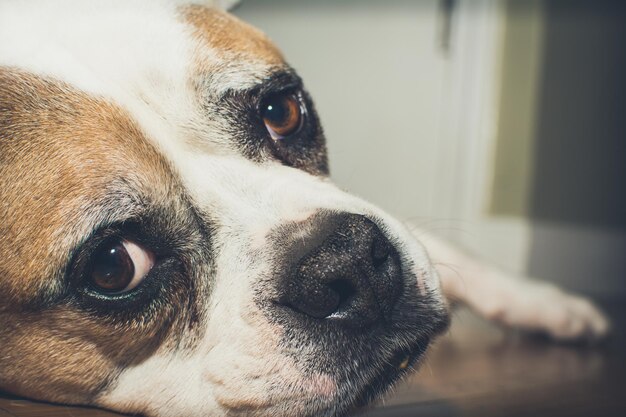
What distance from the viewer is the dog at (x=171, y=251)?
49.3 inches

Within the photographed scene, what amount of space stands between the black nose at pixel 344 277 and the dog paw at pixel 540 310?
3.14 feet

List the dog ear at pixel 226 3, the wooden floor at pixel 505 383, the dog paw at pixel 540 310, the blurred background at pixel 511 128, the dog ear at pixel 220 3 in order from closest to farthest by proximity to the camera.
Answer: the wooden floor at pixel 505 383, the dog ear at pixel 220 3, the dog ear at pixel 226 3, the dog paw at pixel 540 310, the blurred background at pixel 511 128

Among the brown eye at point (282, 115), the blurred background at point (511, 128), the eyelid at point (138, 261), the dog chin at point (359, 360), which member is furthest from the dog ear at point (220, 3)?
the blurred background at point (511, 128)

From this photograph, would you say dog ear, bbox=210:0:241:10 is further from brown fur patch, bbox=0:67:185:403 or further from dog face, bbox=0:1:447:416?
brown fur patch, bbox=0:67:185:403

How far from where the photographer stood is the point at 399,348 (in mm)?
1335

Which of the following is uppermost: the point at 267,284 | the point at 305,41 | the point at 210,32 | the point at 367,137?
the point at 210,32

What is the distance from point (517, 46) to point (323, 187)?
2.35m

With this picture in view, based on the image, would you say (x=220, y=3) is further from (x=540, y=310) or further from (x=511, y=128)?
(x=511, y=128)

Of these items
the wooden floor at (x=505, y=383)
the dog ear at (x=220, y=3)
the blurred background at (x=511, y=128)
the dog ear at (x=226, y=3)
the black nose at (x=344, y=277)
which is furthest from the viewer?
the blurred background at (x=511, y=128)

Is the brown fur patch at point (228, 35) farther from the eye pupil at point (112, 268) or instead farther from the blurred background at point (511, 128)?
the blurred background at point (511, 128)

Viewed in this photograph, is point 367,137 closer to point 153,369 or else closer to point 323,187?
point 323,187

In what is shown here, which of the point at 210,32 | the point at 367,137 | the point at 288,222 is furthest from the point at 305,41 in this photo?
the point at 288,222

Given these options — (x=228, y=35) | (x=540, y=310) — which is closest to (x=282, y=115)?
(x=228, y=35)

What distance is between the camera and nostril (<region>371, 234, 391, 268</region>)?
129 cm
